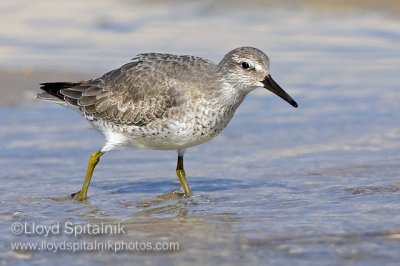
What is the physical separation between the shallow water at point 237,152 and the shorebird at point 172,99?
56 cm

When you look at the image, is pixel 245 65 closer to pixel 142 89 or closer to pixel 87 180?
pixel 142 89

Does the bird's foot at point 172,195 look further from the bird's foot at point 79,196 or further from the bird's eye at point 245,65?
the bird's eye at point 245,65

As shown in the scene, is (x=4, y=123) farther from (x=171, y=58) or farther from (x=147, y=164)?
(x=171, y=58)

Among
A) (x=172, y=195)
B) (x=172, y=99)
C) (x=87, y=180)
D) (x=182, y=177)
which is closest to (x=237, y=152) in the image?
(x=182, y=177)

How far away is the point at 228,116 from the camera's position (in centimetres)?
956

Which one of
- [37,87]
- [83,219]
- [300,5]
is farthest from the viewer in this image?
[300,5]

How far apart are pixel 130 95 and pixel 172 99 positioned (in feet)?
2.22

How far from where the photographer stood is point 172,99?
9531 mm

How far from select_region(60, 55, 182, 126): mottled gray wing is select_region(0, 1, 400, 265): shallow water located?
0.76 m

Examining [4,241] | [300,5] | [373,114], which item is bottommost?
[4,241]

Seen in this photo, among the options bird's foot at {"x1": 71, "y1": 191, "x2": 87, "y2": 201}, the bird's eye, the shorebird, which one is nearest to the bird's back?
the shorebird

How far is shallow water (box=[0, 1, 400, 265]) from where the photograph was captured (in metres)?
7.73

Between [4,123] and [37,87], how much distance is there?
5.78 ft

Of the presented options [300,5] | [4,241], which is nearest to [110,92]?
[4,241]
